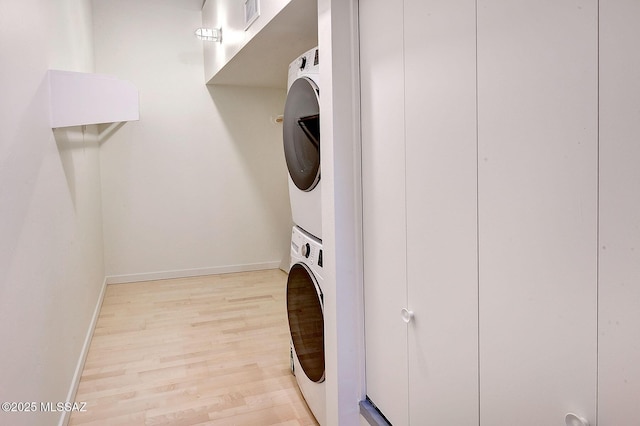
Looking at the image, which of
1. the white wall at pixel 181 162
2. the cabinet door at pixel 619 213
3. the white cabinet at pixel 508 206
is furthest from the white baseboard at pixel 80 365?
the cabinet door at pixel 619 213

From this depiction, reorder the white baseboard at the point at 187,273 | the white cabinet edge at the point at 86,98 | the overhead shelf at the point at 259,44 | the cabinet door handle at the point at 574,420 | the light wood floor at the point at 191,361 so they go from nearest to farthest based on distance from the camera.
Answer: the cabinet door handle at the point at 574,420 → the white cabinet edge at the point at 86,98 → the light wood floor at the point at 191,361 → the overhead shelf at the point at 259,44 → the white baseboard at the point at 187,273

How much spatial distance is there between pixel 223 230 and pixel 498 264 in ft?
12.8

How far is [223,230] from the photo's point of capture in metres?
4.57

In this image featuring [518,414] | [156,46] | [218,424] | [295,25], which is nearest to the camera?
[518,414]

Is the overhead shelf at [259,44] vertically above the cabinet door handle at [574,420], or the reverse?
the overhead shelf at [259,44]

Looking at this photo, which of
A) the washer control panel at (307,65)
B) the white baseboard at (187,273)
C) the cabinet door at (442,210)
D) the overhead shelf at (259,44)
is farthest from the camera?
the white baseboard at (187,273)

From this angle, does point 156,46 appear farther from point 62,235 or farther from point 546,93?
point 546,93

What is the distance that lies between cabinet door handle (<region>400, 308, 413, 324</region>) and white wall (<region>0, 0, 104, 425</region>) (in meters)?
1.16

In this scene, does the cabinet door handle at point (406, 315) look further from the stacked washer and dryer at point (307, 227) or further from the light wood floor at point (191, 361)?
the light wood floor at point (191, 361)

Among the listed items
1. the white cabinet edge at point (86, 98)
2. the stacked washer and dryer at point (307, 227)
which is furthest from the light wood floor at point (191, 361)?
the white cabinet edge at point (86, 98)

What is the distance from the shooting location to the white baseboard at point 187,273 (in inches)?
167

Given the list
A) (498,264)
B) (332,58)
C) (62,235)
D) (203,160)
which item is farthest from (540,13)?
(203,160)

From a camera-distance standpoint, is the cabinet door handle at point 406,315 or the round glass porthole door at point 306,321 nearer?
the cabinet door handle at point 406,315

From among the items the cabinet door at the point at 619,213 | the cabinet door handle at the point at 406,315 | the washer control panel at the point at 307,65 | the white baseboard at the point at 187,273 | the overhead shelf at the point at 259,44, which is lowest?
the white baseboard at the point at 187,273
